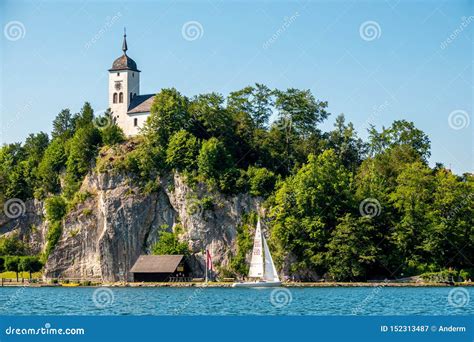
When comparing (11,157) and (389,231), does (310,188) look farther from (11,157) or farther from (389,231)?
(11,157)

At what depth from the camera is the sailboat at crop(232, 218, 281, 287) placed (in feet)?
274

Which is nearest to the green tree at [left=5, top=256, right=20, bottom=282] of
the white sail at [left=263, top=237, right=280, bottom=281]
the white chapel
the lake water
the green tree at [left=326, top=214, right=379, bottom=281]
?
the white chapel

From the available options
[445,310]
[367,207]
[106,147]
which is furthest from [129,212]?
[445,310]

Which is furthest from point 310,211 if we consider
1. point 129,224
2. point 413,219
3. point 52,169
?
point 52,169

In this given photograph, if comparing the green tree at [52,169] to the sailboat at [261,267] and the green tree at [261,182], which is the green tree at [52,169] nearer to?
the green tree at [261,182]

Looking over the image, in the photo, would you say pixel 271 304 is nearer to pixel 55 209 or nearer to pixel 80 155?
pixel 80 155

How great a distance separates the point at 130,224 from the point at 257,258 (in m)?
20.3

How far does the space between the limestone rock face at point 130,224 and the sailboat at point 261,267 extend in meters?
8.86

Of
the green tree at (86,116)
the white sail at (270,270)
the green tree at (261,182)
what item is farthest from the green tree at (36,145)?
the white sail at (270,270)

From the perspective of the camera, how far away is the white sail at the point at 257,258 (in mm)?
84887

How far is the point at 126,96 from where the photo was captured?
11044 centimetres

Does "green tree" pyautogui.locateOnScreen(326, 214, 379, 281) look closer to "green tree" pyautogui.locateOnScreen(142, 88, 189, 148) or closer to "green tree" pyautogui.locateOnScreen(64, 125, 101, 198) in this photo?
"green tree" pyautogui.locateOnScreen(142, 88, 189, 148)

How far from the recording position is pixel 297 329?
32562 millimetres

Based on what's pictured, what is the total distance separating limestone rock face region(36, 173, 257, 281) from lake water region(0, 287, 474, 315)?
2247 cm
